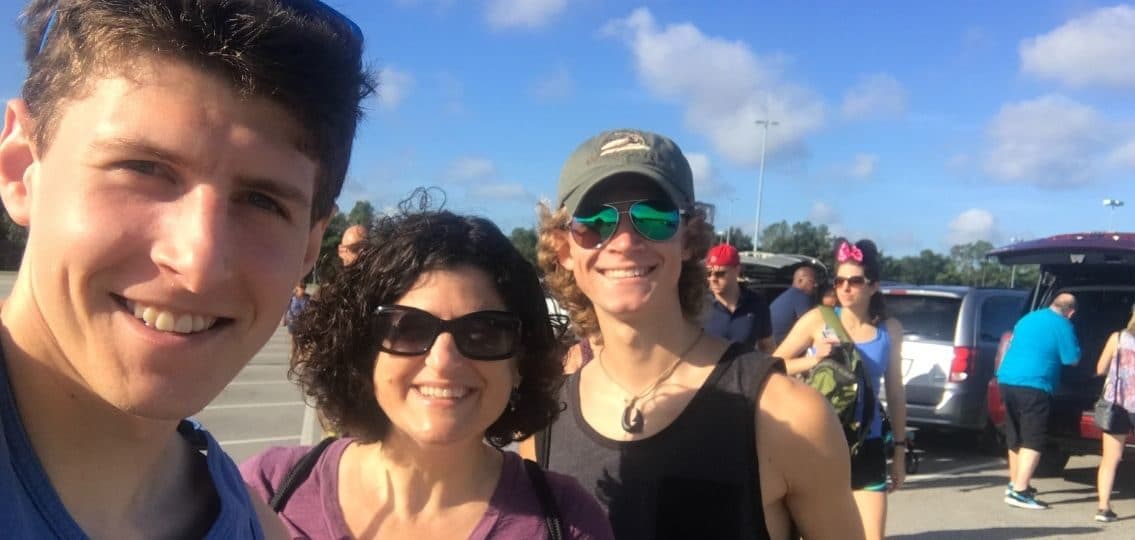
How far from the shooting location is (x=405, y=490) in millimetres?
1760

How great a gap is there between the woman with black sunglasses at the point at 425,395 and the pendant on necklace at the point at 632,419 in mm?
232

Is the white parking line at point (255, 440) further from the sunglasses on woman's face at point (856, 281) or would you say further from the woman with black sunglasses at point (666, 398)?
the woman with black sunglasses at point (666, 398)

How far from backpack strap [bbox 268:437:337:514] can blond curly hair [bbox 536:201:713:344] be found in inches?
34.1

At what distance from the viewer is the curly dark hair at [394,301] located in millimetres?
1797

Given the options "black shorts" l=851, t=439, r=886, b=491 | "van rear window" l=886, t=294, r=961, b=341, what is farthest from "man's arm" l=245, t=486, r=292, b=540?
"van rear window" l=886, t=294, r=961, b=341

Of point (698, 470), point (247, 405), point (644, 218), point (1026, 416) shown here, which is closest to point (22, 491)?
point (698, 470)

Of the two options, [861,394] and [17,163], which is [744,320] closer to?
[861,394]

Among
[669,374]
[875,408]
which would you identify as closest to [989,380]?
[875,408]

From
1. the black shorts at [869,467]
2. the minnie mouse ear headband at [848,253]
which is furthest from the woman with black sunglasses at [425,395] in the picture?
the minnie mouse ear headband at [848,253]

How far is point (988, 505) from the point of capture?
6.52 meters

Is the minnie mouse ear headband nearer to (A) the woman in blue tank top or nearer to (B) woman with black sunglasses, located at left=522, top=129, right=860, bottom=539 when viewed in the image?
(A) the woman in blue tank top

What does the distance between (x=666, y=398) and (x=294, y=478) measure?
0.90 meters

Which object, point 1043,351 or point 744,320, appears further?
point 1043,351

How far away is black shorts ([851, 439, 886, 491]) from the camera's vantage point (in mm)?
3764
